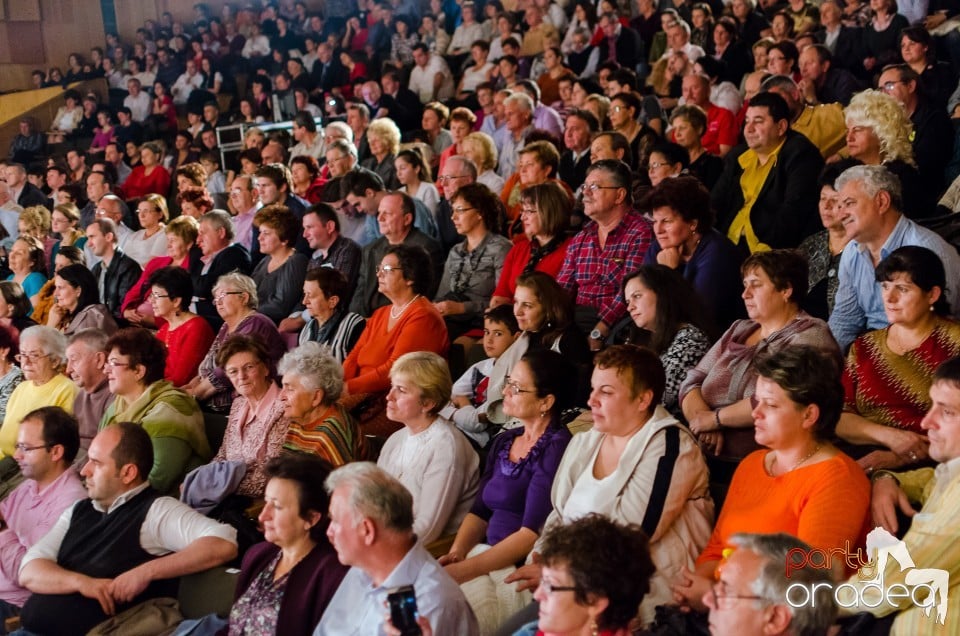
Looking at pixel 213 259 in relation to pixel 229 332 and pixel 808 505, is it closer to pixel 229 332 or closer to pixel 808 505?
pixel 229 332

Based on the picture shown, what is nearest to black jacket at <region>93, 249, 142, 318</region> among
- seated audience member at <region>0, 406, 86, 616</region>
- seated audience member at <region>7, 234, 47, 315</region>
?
seated audience member at <region>7, 234, 47, 315</region>

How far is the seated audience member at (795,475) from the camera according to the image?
8.20 ft

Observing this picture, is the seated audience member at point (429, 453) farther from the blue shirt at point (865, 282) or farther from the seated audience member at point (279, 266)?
the seated audience member at point (279, 266)

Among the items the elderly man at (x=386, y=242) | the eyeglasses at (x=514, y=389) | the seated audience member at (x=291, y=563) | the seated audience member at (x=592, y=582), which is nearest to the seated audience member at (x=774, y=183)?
the elderly man at (x=386, y=242)

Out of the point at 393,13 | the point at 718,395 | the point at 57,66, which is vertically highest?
the point at 718,395

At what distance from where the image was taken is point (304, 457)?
295 cm

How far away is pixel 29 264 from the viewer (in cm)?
659

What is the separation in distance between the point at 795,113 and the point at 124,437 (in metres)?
3.61

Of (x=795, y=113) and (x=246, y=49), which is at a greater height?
(x=795, y=113)

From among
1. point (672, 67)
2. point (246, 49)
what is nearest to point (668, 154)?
point (672, 67)

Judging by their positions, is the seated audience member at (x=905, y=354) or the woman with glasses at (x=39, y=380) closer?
the seated audience member at (x=905, y=354)

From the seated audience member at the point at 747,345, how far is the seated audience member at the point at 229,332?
73.8 inches

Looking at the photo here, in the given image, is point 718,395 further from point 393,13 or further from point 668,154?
point 393,13

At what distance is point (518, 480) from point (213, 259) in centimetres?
303
